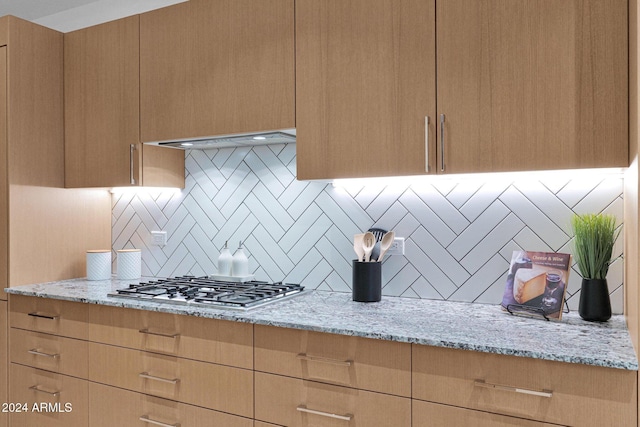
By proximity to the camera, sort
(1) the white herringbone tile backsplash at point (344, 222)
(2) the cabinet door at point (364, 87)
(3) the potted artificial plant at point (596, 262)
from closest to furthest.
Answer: (3) the potted artificial plant at point (596, 262) → (2) the cabinet door at point (364, 87) → (1) the white herringbone tile backsplash at point (344, 222)

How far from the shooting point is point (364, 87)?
6.59 feet

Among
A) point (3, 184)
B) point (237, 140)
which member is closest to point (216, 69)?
point (237, 140)

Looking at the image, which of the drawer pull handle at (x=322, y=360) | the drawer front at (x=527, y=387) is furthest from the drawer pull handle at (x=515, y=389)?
the drawer pull handle at (x=322, y=360)

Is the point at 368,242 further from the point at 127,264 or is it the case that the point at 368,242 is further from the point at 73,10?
the point at 73,10

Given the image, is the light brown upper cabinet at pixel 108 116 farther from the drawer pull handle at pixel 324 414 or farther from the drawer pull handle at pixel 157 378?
the drawer pull handle at pixel 324 414

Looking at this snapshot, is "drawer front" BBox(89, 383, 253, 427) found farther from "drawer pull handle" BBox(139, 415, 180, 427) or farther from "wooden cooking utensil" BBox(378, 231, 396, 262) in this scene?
"wooden cooking utensil" BBox(378, 231, 396, 262)

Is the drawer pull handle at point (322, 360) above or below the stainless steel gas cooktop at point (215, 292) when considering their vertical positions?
below

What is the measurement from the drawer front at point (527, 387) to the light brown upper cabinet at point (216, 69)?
47.2 inches

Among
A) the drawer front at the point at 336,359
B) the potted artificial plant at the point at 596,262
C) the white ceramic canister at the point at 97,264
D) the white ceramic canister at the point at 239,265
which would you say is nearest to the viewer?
the drawer front at the point at 336,359

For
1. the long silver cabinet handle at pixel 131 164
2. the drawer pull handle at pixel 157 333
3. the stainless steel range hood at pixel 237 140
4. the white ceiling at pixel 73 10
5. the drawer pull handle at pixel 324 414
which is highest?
the white ceiling at pixel 73 10

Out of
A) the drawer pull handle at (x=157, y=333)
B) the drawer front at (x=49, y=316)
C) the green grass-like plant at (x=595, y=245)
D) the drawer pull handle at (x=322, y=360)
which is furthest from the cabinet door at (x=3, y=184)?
the green grass-like plant at (x=595, y=245)

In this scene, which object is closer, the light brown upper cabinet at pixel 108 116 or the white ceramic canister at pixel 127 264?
the light brown upper cabinet at pixel 108 116

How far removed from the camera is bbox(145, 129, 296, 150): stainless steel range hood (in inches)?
90.7

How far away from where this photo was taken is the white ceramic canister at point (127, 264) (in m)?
2.88
